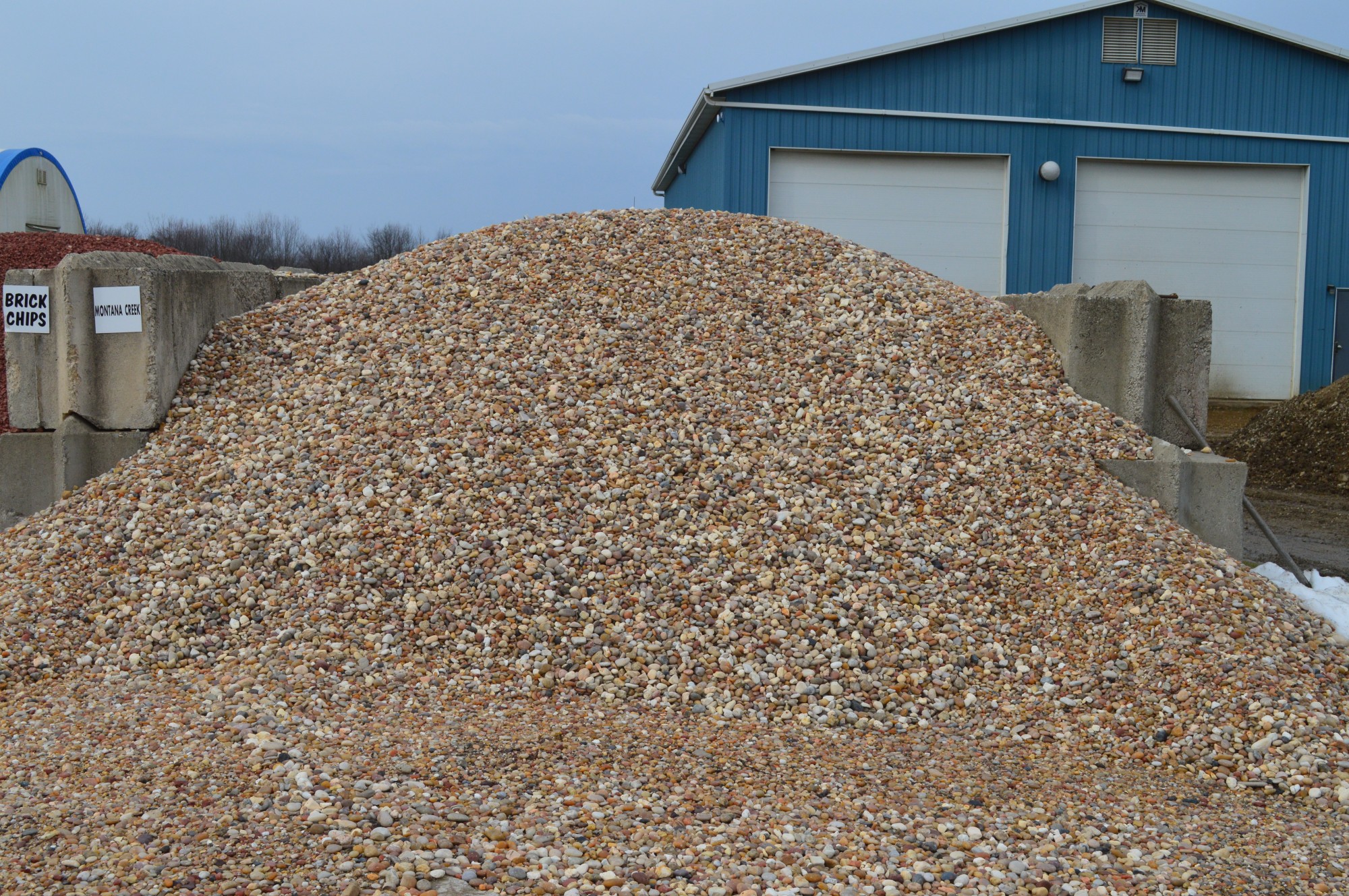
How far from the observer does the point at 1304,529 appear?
8164 mm

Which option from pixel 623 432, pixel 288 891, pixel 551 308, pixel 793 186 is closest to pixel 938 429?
pixel 623 432

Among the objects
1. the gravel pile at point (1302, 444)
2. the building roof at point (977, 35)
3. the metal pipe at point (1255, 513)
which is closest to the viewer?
the metal pipe at point (1255, 513)

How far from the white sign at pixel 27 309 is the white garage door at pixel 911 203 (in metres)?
8.96

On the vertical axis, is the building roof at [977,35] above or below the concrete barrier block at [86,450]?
above

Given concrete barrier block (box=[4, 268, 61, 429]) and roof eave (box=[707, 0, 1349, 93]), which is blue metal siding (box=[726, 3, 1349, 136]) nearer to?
roof eave (box=[707, 0, 1349, 93])

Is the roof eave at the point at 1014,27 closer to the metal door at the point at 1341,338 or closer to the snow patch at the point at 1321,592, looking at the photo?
the metal door at the point at 1341,338

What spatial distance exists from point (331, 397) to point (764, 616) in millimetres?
2657

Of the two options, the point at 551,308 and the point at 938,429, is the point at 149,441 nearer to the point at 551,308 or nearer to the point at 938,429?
the point at 551,308

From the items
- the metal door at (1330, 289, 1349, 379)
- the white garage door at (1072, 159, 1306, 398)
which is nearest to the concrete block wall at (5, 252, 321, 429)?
the white garage door at (1072, 159, 1306, 398)

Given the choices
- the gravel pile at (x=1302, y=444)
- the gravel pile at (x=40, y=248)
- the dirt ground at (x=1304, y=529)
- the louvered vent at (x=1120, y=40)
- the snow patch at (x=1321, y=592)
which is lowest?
the dirt ground at (x=1304, y=529)

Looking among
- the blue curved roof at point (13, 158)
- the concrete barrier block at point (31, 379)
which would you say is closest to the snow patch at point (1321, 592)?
the concrete barrier block at point (31, 379)

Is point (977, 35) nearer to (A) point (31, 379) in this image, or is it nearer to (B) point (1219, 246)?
(B) point (1219, 246)

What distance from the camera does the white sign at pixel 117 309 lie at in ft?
18.5

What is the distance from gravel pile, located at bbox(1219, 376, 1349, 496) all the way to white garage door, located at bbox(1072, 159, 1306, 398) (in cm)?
234
